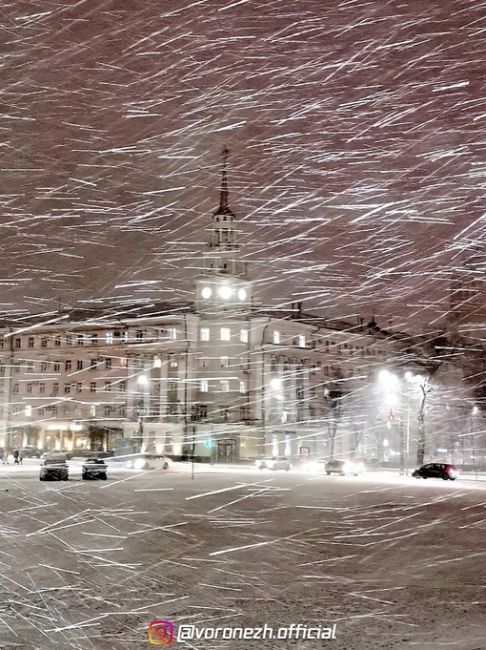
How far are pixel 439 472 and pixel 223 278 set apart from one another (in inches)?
1559

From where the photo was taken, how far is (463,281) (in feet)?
168

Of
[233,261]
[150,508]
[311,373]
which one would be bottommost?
[150,508]

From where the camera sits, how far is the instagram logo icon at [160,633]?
6898 millimetres

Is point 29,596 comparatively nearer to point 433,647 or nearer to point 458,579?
point 433,647

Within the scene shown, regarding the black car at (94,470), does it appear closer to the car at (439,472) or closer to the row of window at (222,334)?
the car at (439,472)

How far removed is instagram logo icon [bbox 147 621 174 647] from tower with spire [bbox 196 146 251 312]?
7067 cm

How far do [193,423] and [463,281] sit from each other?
32.2 metres

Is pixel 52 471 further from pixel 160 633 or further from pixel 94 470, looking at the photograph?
pixel 160 633

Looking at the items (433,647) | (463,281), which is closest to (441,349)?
(463,281)

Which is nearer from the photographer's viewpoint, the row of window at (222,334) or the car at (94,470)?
the car at (94,470)

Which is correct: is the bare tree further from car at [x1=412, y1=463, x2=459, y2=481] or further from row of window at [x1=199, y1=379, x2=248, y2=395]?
row of window at [x1=199, y1=379, x2=248, y2=395]

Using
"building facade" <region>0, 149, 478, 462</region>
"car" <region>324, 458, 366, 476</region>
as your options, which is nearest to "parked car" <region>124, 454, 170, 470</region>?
"car" <region>324, 458, 366, 476</region>

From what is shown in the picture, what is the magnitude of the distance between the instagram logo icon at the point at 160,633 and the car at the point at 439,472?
37457mm

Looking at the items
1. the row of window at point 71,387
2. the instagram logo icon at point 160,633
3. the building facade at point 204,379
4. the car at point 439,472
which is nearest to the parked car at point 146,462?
the building facade at point 204,379
